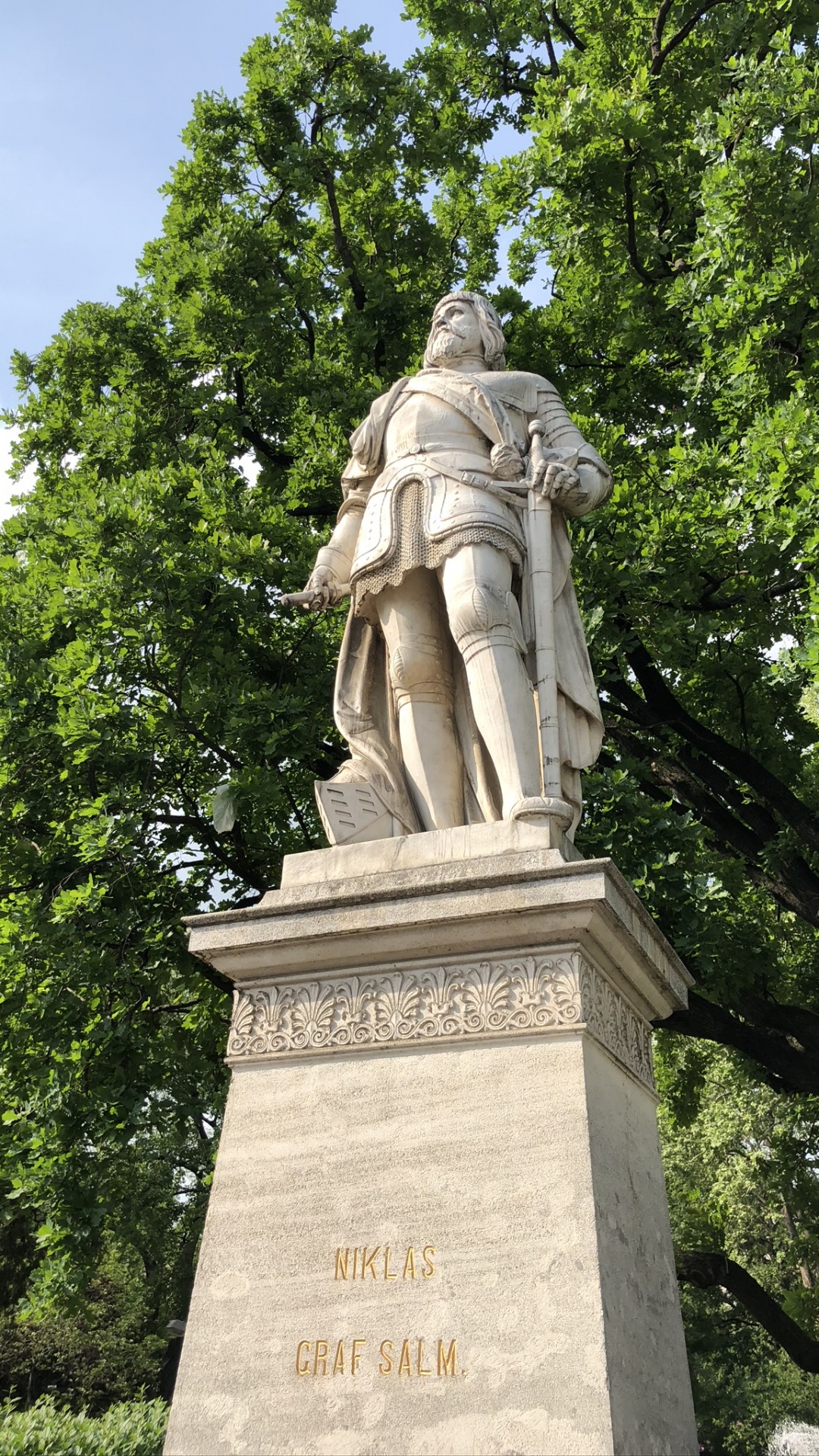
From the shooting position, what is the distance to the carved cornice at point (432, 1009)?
12.8 ft

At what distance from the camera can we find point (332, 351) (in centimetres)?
1253

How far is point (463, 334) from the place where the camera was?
588cm

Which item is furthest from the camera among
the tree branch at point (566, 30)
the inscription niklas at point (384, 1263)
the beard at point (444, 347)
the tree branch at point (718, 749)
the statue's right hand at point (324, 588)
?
the tree branch at point (566, 30)

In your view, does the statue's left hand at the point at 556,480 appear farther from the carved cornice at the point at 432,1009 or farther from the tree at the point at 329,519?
the tree at the point at 329,519

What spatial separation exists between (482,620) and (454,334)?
1.87m

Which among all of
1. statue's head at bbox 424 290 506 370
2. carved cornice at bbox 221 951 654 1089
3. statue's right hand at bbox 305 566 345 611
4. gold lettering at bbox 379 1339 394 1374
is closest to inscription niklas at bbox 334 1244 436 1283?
gold lettering at bbox 379 1339 394 1374

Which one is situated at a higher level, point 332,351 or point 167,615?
point 332,351

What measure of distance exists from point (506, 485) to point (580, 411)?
5.75m

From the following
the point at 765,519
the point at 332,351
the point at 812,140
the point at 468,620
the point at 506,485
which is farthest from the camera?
the point at 332,351

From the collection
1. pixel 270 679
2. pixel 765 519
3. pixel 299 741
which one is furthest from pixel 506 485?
pixel 270 679

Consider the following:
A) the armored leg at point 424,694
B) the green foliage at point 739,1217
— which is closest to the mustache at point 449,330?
the armored leg at point 424,694

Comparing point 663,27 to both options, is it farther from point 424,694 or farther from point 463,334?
point 424,694

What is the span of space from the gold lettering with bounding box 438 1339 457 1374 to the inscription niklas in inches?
8.1

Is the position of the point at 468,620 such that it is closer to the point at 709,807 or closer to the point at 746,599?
the point at 746,599
